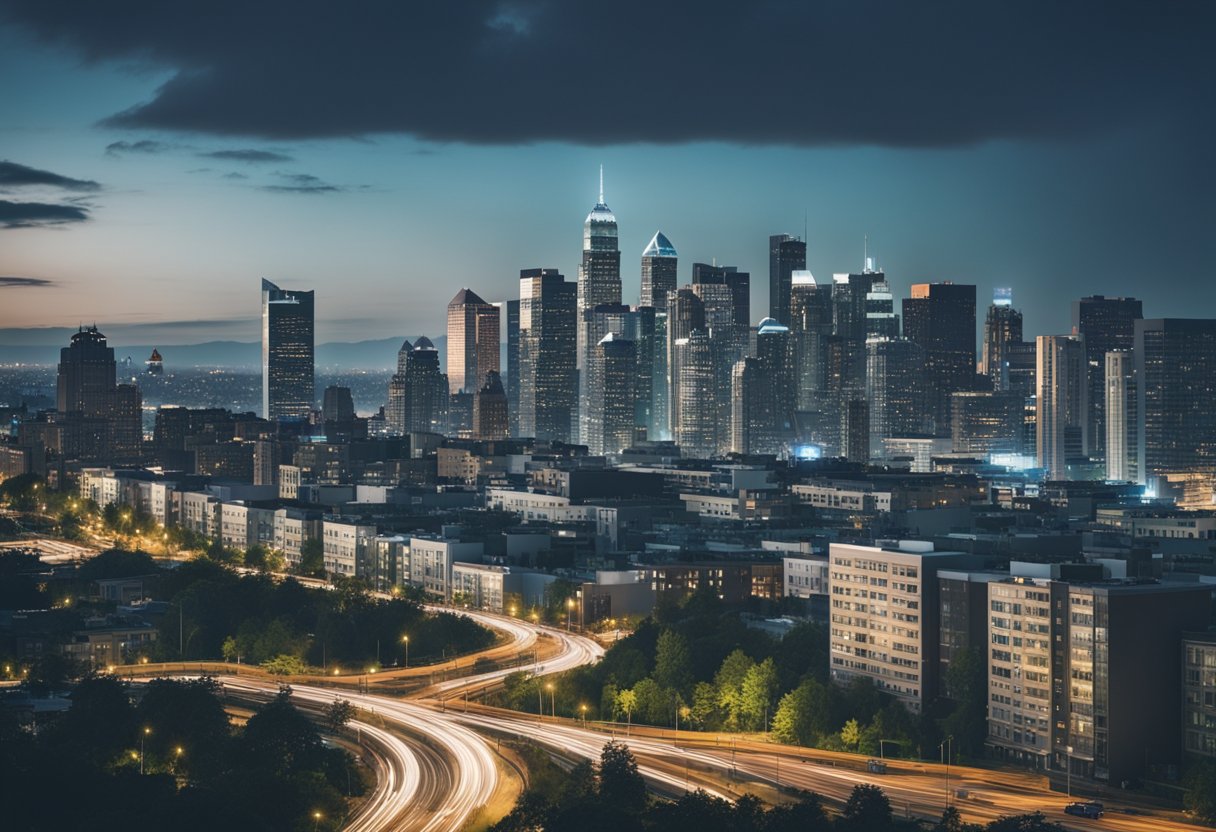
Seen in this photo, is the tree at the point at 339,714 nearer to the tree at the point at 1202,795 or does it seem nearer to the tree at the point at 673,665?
the tree at the point at 673,665

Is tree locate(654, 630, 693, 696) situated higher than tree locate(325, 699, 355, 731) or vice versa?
tree locate(654, 630, 693, 696)

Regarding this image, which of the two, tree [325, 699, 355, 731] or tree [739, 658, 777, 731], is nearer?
tree [325, 699, 355, 731]

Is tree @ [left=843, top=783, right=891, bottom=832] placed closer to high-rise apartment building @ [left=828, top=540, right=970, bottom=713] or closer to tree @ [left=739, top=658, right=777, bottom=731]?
tree @ [left=739, top=658, right=777, bottom=731]

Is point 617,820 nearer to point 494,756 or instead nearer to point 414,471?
point 494,756

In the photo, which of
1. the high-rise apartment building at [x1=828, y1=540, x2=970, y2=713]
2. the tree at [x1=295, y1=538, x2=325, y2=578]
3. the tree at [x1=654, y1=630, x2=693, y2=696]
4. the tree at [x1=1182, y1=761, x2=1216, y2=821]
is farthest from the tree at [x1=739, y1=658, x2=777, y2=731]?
the tree at [x1=295, y1=538, x2=325, y2=578]

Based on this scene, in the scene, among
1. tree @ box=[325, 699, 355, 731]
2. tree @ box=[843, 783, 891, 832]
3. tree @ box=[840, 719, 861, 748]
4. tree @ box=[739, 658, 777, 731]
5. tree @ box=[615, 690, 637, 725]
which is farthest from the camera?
tree @ box=[615, 690, 637, 725]

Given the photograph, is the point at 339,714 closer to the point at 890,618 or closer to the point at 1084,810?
the point at 890,618
